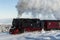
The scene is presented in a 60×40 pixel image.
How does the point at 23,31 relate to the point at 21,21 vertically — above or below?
below

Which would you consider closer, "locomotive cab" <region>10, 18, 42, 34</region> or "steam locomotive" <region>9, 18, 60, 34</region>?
"steam locomotive" <region>9, 18, 60, 34</region>

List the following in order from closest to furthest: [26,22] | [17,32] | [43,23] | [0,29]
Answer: [17,32]
[26,22]
[43,23]
[0,29]

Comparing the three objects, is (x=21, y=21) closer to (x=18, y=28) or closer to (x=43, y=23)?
(x=18, y=28)

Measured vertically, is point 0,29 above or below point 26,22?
below

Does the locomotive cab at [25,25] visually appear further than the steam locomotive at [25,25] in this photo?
Yes

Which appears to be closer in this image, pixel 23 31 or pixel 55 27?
pixel 23 31

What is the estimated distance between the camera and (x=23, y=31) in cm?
1631

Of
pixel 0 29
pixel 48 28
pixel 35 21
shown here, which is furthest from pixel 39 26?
pixel 0 29

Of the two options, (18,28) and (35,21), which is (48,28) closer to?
(35,21)

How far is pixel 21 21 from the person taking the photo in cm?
1681

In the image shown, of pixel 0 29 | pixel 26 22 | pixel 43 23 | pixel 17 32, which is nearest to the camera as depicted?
pixel 17 32

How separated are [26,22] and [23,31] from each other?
4.32ft

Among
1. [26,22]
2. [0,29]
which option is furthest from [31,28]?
[0,29]

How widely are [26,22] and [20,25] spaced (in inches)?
34.7
